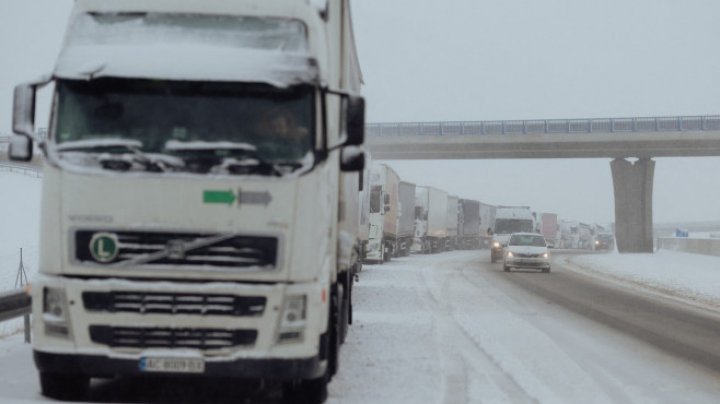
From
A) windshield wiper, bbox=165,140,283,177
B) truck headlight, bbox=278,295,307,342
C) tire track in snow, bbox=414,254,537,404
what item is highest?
windshield wiper, bbox=165,140,283,177

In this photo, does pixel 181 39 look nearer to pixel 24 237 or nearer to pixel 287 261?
pixel 287 261

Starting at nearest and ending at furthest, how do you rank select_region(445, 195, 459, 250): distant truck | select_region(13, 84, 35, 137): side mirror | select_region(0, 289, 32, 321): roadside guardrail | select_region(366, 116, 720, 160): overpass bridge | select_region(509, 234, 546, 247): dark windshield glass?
select_region(13, 84, 35, 137): side mirror, select_region(0, 289, 32, 321): roadside guardrail, select_region(509, 234, 546, 247): dark windshield glass, select_region(366, 116, 720, 160): overpass bridge, select_region(445, 195, 459, 250): distant truck

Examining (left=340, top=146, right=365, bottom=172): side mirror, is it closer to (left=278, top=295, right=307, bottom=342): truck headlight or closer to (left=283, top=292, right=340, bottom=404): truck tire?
(left=278, top=295, right=307, bottom=342): truck headlight

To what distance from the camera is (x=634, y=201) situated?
2527 inches

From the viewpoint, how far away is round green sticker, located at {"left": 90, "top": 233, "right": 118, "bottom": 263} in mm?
7352

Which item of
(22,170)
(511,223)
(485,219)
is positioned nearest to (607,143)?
(511,223)

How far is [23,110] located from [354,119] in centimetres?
262

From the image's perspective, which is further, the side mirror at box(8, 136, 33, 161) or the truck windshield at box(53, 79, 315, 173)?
the side mirror at box(8, 136, 33, 161)

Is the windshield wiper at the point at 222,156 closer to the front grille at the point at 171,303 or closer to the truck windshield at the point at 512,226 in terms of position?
the front grille at the point at 171,303

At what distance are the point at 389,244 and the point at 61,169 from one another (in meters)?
34.2

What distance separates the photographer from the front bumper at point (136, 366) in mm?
7355

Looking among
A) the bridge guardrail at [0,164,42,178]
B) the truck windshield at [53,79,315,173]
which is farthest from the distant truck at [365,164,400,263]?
the bridge guardrail at [0,164,42,178]

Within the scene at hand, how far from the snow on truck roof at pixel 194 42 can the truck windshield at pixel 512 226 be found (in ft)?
138

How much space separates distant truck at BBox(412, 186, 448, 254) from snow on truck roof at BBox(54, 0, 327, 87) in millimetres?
45860
